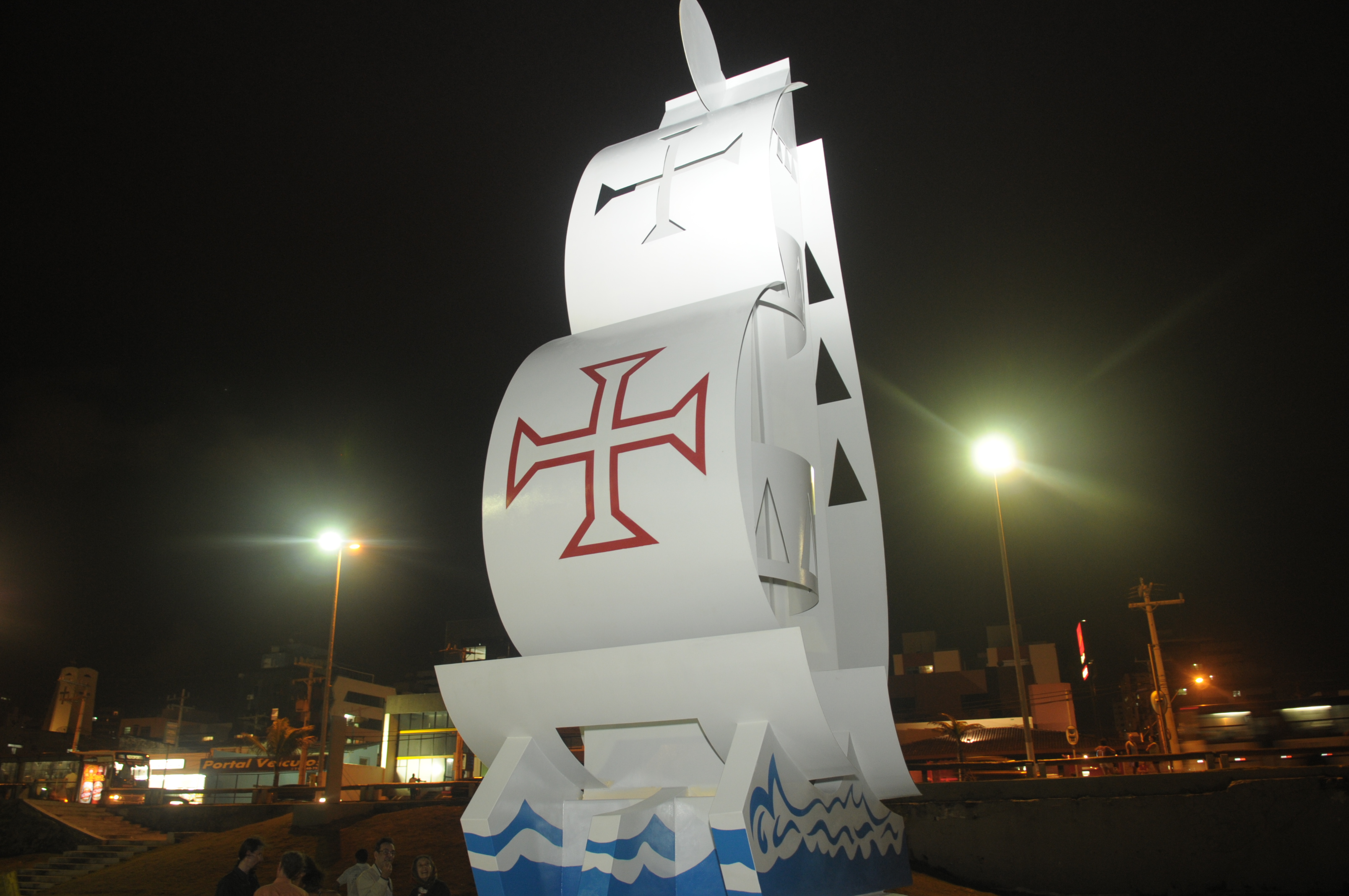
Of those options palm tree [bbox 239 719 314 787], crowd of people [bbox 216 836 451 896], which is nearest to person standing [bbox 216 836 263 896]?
crowd of people [bbox 216 836 451 896]

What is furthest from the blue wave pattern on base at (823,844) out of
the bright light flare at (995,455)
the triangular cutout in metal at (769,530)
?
the bright light flare at (995,455)

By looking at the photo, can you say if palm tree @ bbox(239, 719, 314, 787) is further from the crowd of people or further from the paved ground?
the crowd of people

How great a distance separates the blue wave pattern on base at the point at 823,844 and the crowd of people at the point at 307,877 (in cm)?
318

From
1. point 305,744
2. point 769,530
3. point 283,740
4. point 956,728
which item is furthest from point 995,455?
point 283,740

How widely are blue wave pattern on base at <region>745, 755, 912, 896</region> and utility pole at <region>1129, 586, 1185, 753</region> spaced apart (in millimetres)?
22884

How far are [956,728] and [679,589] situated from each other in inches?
1315

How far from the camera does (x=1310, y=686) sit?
56.1 meters

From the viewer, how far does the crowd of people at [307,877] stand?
303 inches

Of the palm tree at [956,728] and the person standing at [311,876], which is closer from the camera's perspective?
the person standing at [311,876]

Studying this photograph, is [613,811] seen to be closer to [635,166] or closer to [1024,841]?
[635,166]

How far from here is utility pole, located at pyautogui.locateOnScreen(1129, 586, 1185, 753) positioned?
31703 millimetres

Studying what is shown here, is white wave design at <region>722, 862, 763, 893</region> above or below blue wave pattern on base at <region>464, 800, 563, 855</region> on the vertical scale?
below

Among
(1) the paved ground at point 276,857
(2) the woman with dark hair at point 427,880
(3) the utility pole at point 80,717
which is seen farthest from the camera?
(3) the utility pole at point 80,717

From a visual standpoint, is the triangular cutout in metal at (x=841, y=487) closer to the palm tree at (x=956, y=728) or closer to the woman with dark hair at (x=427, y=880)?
the woman with dark hair at (x=427, y=880)
